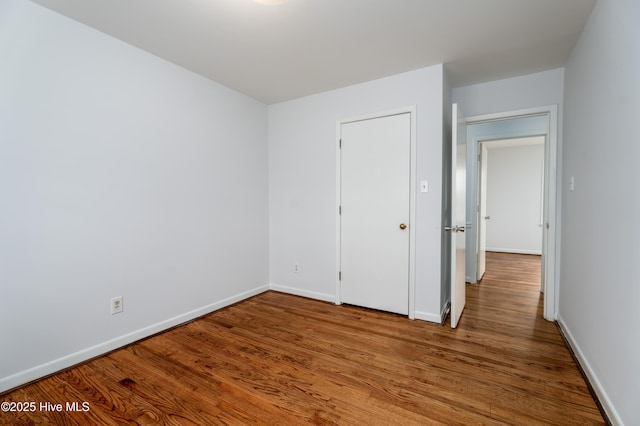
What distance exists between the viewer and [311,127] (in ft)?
11.3

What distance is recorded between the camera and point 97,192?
2.12 m

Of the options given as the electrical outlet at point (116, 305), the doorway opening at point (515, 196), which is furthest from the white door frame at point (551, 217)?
the doorway opening at point (515, 196)

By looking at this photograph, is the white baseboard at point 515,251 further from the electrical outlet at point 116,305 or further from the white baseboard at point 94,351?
the electrical outlet at point 116,305

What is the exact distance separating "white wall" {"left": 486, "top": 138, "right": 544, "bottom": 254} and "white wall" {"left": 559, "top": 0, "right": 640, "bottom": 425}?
5295 mm

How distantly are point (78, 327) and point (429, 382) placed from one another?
2468 millimetres

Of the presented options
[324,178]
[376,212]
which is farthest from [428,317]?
[324,178]

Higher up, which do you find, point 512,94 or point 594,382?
point 512,94

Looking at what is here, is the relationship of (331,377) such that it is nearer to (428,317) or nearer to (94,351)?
(428,317)

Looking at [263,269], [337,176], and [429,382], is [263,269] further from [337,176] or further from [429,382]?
[429,382]

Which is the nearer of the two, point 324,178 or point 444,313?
point 444,313

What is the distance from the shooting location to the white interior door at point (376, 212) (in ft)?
9.48

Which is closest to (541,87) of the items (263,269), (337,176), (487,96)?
(487,96)

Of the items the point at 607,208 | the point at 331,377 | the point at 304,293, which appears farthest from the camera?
the point at 304,293

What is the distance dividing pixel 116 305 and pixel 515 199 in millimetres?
8112
